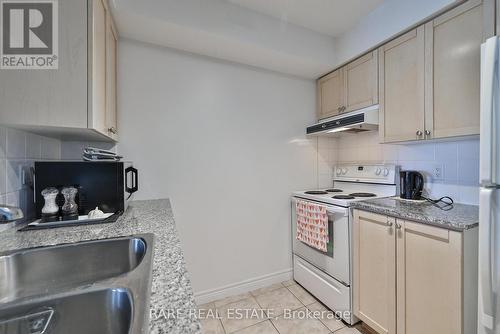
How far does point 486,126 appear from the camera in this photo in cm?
99

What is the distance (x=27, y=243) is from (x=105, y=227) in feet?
0.90

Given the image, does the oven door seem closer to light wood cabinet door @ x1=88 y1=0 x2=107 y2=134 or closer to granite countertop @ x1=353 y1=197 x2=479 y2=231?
granite countertop @ x1=353 y1=197 x2=479 y2=231

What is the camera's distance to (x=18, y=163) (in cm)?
113

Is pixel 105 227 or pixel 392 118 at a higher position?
pixel 392 118

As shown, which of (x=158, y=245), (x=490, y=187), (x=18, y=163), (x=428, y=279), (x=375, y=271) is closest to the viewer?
A: (x=158, y=245)

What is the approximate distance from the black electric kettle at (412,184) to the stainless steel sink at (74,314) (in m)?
2.03

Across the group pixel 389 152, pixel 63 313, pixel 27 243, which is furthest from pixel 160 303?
pixel 389 152

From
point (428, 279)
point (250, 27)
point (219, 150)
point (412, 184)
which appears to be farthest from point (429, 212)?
point (250, 27)

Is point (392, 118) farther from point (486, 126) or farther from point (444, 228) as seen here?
point (444, 228)

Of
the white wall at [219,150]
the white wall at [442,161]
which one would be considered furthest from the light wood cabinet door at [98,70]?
the white wall at [442,161]

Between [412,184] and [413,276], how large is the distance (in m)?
0.78

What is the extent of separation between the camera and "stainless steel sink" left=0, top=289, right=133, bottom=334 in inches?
21.3

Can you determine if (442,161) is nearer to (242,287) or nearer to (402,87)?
(402,87)

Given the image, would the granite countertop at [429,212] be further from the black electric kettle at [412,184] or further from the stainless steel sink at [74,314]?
the stainless steel sink at [74,314]
